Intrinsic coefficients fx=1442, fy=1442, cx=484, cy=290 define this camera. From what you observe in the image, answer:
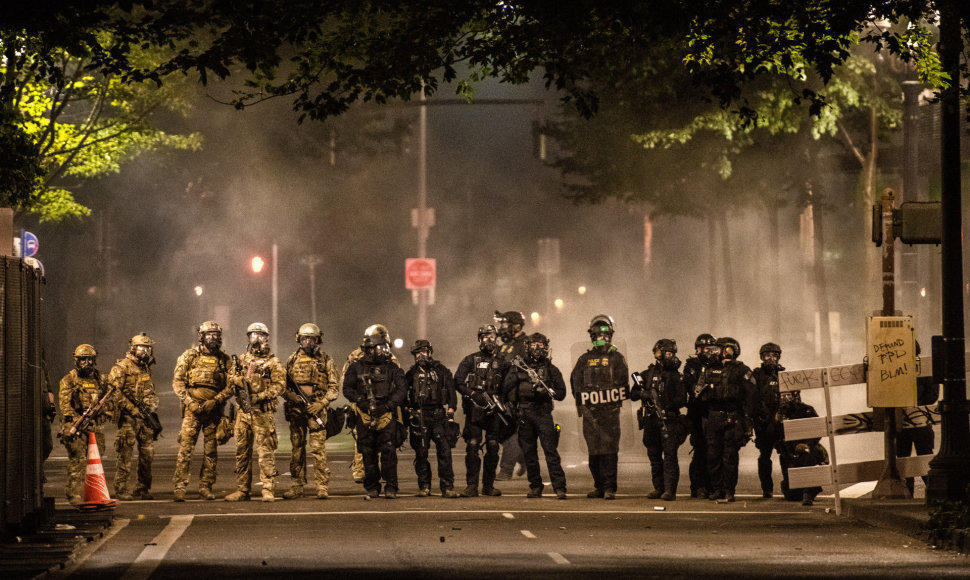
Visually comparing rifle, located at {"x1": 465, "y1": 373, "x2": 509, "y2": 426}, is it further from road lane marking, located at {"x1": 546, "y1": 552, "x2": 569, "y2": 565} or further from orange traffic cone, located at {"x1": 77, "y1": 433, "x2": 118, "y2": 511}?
road lane marking, located at {"x1": 546, "y1": 552, "x2": 569, "y2": 565}

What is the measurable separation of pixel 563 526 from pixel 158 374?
140 ft

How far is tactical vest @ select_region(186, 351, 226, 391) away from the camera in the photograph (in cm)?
1614

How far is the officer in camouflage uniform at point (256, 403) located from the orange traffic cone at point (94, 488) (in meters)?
1.58

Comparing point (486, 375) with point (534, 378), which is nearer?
point (534, 378)

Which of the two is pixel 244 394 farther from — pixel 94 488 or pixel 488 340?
pixel 488 340

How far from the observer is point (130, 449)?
16.2 m

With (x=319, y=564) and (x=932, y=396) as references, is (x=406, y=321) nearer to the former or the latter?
(x=932, y=396)

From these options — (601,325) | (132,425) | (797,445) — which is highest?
(601,325)

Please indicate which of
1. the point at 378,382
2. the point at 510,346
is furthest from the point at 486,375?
the point at 510,346

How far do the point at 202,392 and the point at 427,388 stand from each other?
252 centimetres

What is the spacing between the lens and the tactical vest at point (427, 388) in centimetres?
1627

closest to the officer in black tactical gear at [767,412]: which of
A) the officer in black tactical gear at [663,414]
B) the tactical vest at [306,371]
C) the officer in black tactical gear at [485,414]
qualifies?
the officer in black tactical gear at [663,414]

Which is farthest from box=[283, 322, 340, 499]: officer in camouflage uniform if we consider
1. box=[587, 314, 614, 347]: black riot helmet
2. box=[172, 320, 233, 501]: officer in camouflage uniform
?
box=[587, 314, 614, 347]: black riot helmet

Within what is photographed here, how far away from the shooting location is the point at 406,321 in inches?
2562
